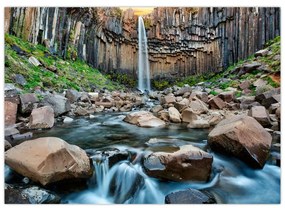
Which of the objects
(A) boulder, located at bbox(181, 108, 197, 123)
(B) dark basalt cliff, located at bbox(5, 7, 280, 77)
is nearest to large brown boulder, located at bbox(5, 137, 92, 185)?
(A) boulder, located at bbox(181, 108, 197, 123)

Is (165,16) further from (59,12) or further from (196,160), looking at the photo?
(196,160)

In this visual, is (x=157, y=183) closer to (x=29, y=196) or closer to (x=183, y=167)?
(x=183, y=167)

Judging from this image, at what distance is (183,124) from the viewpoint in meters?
6.29

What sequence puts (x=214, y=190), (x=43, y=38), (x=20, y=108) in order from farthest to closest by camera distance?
(x=43, y=38) → (x=20, y=108) → (x=214, y=190)

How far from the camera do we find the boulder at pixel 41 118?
5.32m

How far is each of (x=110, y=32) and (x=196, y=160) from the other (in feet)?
82.5

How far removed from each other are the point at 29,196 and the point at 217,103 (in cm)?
702

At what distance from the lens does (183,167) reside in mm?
2842

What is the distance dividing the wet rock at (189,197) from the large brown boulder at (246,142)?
1015 millimetres

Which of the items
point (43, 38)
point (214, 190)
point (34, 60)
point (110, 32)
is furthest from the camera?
point (110, 32)

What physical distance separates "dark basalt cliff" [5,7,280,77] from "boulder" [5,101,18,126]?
10949mm

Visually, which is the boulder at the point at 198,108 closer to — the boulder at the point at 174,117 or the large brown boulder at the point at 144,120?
the boulder at the point at 174,117

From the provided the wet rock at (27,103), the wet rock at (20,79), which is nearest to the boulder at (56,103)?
the wet rock at (27,103)
